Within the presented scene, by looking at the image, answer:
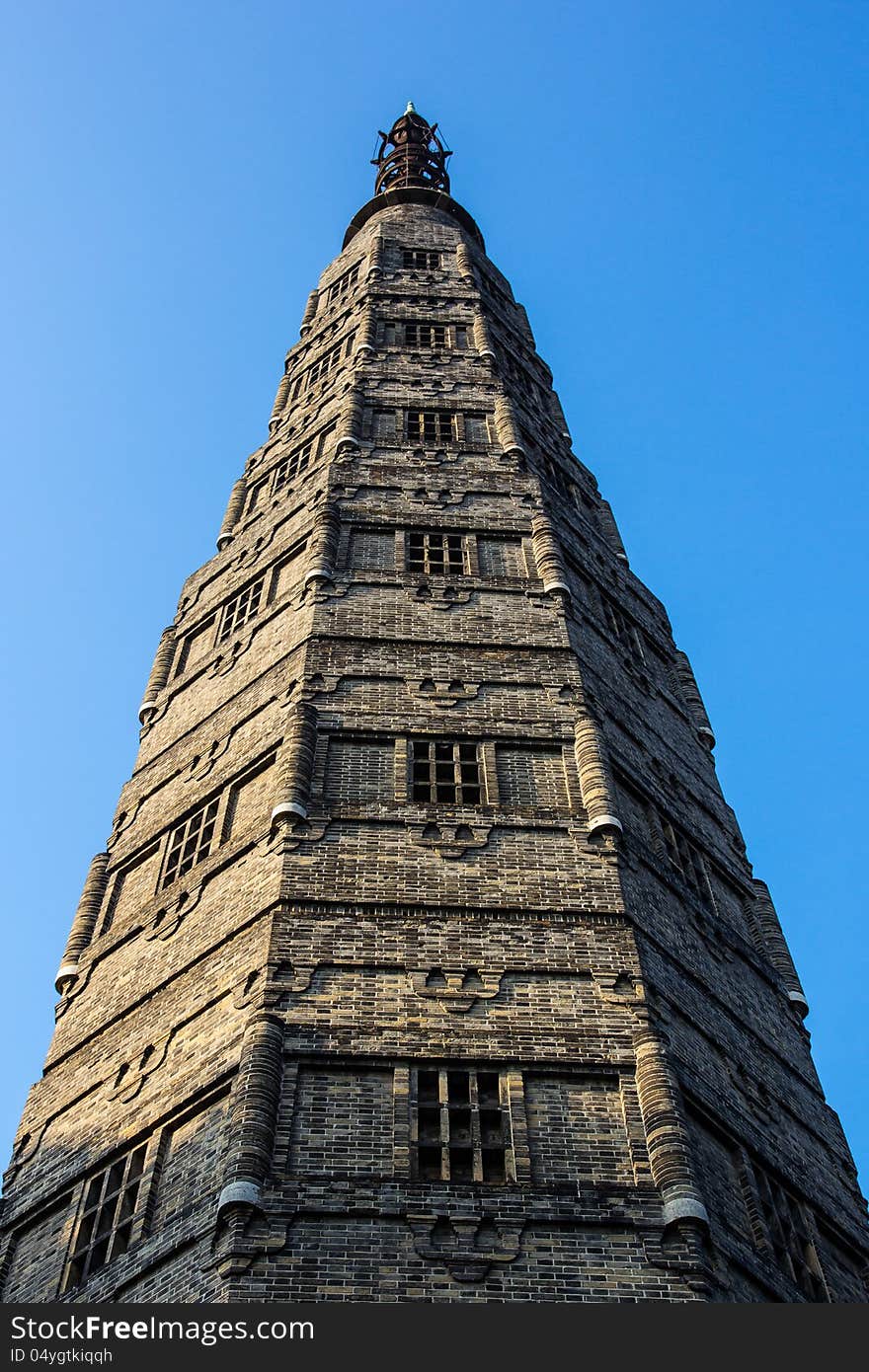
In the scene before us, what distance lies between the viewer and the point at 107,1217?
51.6 ft

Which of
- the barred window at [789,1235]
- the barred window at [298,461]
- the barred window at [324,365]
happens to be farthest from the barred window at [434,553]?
the barred window at [789,1235]

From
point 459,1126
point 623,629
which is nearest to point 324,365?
point 623,629

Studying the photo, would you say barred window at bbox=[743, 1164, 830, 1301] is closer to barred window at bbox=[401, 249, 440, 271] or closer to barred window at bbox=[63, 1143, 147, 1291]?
barred window at bbox=[63, 1143, 147, 1291]

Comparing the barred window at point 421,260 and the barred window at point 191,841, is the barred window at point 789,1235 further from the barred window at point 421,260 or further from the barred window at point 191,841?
the barred window at point 421,260

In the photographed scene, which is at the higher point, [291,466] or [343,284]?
[343,284]

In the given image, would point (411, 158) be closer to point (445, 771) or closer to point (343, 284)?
point (343, 284)

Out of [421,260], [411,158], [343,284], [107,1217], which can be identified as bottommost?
[107,1217]

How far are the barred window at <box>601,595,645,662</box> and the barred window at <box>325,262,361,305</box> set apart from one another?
1437 centimetres

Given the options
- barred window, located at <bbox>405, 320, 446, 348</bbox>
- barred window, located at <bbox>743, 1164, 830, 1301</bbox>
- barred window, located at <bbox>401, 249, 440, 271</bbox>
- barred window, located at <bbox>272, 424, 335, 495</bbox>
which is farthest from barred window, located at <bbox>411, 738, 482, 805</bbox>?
barred window, located at <bbox>401, 249, 440, 271</bbox>

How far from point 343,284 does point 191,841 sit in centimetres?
2200

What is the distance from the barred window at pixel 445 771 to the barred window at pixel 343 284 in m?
21.1

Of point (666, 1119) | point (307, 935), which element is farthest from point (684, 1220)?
point (307, 935)

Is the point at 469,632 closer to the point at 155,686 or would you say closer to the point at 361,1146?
the point at 155,686

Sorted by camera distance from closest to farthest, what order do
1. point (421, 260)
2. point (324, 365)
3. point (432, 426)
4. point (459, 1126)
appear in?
1. point (459, 1126)
2. point (432, 426)
3. point (324, 365)
4. point (421, 260)
